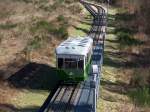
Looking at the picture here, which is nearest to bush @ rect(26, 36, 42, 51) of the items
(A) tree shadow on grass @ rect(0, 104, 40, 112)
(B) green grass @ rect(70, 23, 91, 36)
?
(B) green grass @ rect(70, 23, 91, 36)

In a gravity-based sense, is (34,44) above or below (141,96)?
above

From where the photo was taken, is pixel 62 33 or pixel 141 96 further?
pixel 62 33

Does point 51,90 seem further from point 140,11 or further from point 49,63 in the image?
point 140,11

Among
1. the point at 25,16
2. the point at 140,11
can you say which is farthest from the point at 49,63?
the point at 140,11

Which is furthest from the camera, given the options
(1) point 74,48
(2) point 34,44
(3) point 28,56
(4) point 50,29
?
(4) point 50,29

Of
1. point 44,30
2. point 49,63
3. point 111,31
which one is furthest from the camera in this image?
point 111,31

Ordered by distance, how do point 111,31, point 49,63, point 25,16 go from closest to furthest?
point 49,63, point 111,31, point 25,16

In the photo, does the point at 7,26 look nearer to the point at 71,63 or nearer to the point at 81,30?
the point at 81,30

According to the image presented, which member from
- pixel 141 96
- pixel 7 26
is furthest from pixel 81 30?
pixel 141 96
